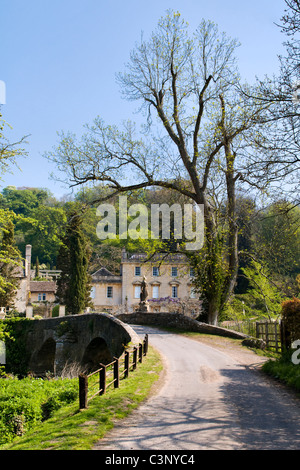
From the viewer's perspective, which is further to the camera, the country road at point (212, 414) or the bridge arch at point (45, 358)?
the bridge arch at point (45, 358)

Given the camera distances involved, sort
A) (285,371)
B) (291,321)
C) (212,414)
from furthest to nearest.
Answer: (291,321) < (285,371) < (212,414)

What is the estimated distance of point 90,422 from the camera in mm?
7723

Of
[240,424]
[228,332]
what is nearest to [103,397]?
[240,424]

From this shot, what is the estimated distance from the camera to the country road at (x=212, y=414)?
662cm

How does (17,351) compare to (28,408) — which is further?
(17,351)

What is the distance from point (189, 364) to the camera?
1423 cm

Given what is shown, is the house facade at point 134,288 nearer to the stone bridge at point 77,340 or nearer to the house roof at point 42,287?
the house roof at point 42,287

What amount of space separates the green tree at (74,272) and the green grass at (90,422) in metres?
26.4

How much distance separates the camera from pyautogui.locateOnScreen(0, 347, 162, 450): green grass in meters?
6.84

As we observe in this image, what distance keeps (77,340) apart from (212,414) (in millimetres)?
17806

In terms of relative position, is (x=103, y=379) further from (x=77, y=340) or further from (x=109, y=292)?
(x=109, y=292)

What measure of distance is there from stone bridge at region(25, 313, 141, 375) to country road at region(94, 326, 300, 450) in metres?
4.12

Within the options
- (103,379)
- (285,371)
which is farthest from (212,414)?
(285,371)

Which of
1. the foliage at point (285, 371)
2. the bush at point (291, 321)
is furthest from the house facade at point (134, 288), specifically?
the foliage at point (285, 371)
